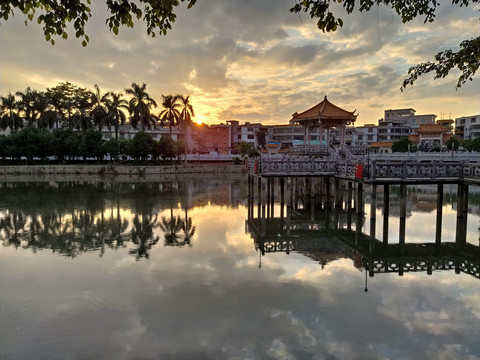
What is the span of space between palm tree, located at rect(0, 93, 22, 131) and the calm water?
162ft

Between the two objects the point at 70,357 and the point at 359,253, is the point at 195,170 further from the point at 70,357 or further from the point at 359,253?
the point at 70,357

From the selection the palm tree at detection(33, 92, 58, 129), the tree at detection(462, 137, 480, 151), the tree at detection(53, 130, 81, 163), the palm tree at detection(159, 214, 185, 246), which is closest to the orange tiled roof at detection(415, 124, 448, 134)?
the tree at detection(462, 137, 480, 151)

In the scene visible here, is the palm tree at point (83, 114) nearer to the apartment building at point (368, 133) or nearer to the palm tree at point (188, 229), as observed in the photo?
the palm tree at point (188, 229)

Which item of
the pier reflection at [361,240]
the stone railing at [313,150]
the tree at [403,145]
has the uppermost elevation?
the tree at [403,145]

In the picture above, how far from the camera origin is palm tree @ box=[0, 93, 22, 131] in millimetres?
56281

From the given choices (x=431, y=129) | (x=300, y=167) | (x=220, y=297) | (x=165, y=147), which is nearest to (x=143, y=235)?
(x=220, y=297)

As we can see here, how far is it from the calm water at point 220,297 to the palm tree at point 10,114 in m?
49.5

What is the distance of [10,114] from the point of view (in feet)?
187

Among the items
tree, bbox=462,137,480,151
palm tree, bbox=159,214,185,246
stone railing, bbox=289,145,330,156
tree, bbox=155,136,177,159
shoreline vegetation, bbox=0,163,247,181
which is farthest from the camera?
tree, bbox=155,136,177,159

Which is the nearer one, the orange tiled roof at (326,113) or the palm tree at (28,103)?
the orange tiled roof at (326,113)

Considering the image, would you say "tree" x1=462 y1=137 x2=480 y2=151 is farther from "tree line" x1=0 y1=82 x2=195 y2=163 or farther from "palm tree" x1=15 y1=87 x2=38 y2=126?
"palm tree" x1=15 y1=87 x2=38 y2=126

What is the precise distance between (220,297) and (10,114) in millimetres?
62732

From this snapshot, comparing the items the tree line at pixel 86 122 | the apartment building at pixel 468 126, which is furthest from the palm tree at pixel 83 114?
the apartment building at pixel 468 126

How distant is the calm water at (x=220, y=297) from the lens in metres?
6.35
